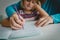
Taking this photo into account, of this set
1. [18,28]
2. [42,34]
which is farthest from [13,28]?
[42,34]

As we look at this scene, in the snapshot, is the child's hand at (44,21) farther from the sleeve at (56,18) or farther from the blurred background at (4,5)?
the blurred background at (4,5)

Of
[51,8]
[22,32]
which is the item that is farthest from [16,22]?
[51,8]

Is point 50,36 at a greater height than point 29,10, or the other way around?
point 29,10

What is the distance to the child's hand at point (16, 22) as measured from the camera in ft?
2.36

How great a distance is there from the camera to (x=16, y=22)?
0.73 m

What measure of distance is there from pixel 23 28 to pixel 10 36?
0.23 ft

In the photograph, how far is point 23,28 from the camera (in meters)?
0.72

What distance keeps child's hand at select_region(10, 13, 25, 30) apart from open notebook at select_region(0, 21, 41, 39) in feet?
0.06

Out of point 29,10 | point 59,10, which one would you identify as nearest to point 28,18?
point 29,10

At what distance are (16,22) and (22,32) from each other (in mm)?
59

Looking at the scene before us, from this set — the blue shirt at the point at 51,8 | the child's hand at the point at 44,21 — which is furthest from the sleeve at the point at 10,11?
the child's hand at the point at 44,21

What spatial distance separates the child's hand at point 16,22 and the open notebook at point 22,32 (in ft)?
0.06

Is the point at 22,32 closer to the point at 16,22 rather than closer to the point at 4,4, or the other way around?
the point at 16,22

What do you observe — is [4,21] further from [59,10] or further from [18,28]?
[59,10]
